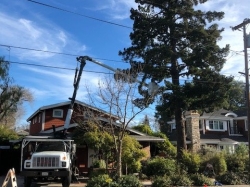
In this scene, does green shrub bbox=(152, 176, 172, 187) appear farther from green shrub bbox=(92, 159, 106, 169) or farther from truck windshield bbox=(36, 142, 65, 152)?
green shrub bbox=(92, 159, 106, 169)

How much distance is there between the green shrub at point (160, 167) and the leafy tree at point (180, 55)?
3372 mm

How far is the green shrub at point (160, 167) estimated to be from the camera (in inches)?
834

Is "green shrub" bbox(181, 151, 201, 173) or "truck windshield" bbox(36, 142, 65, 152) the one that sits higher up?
"truck windshield" bbox(36, 142, 65, 152)

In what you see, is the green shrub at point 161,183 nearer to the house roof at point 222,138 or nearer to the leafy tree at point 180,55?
the leafy tree at point 180,55

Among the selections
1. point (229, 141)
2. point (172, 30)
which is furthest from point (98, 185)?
point (229, 141)

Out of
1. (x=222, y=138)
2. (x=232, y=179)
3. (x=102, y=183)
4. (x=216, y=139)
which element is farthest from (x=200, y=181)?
(x=222, y=138)

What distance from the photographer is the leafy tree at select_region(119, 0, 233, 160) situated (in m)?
Answer: 24.9

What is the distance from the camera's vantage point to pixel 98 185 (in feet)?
51.9

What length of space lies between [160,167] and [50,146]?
784 cm

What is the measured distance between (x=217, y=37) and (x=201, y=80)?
386 centimetres

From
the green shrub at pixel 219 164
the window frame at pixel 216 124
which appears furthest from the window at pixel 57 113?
the window frame at pixel 216 124

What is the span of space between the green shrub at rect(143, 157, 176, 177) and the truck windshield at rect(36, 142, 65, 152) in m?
7.25

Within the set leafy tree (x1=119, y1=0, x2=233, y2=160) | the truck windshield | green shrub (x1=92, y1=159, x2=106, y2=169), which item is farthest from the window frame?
the truck windshield

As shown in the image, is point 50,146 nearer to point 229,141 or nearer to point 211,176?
point 211,176
